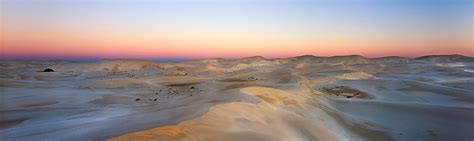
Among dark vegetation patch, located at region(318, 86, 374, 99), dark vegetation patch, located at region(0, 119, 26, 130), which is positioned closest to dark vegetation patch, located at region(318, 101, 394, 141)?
dark vegetation patch, located at region(318, 86, 374, 99)

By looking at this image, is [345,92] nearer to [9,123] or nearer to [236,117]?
[236,117]

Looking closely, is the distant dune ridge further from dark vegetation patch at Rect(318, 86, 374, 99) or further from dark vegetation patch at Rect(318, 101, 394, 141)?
dark vegetation patch at Rect(318, 86, 374, 99)

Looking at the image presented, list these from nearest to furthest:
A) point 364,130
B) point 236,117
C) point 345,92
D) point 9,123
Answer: point 236,117 < point 9,123 < point 364,130 < point 345,92

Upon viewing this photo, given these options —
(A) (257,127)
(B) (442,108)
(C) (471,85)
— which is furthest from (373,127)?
(C) (471,85)

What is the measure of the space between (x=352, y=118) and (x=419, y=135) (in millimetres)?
1137

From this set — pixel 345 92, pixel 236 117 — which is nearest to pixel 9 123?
pixel 236 117

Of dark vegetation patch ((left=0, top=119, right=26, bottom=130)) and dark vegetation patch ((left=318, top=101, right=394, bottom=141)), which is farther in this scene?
dark vegetation patch ((left=318, top=101, right=394, bottom=141))

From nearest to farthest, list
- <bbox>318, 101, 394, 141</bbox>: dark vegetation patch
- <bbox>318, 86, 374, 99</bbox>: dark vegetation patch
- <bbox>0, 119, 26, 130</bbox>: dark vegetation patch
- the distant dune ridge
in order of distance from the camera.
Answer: the distant dune ridge → <bbox>0, 119, 26, 130</bbox>: dark vegetation patch → <bbox>318, 101, 394, 141</bbox>: dark vegetation patch → <bbox>318, 86, 374, 99</bbox>: dark vegetation patch

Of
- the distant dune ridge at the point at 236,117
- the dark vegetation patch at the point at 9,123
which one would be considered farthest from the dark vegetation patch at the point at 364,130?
the dark vegetation patch at the point at 9,123

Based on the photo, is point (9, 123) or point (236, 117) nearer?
point (236, 117)

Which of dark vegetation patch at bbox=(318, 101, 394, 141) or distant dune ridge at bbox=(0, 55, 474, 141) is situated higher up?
distant dune ridge at bbox=(0, 55, 474, 141)

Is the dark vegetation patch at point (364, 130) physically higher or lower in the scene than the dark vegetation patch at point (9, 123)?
lower

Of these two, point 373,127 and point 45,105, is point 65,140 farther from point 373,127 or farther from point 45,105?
point 373,127

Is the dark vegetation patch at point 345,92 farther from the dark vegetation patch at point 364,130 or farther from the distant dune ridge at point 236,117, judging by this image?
the dark vegetation patch at point 364,130
